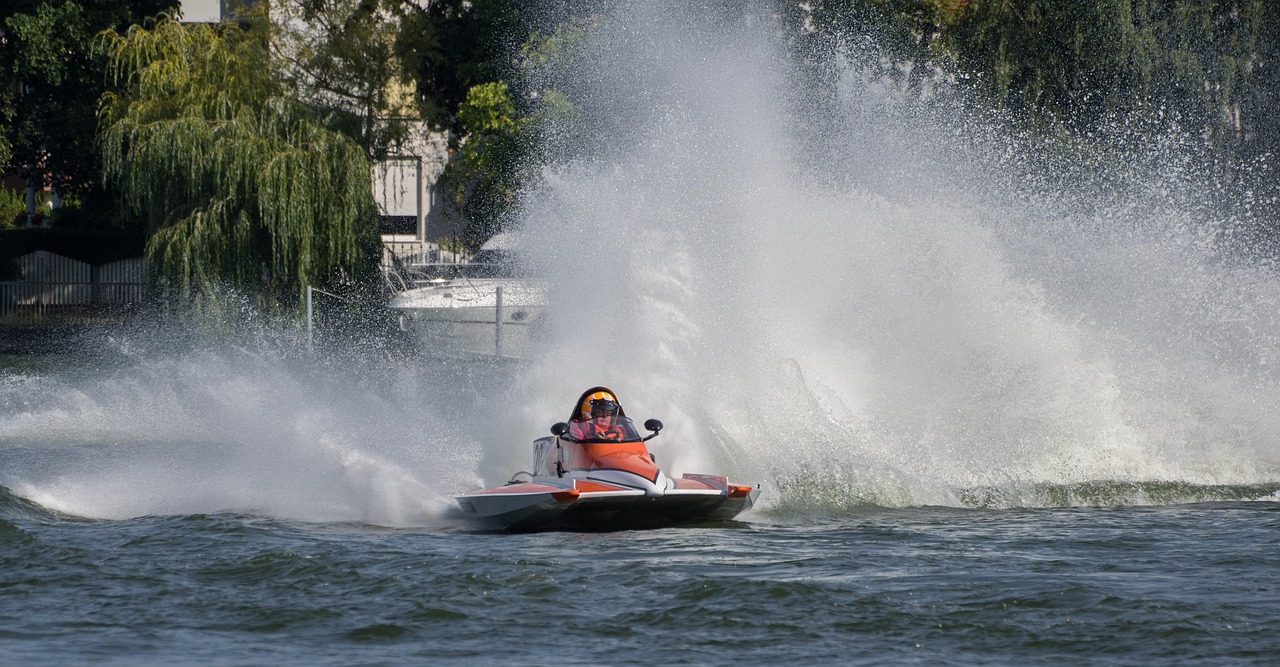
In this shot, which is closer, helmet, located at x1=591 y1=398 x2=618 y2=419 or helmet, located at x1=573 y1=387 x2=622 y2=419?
helmet, located at x1=591 y1=398 x2=618 y2=419

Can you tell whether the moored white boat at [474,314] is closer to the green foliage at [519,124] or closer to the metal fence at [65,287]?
the green foliage at [519,124]

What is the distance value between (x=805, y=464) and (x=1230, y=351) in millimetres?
8011

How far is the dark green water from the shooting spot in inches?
340

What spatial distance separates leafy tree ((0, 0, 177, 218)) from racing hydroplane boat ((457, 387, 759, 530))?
23.3m

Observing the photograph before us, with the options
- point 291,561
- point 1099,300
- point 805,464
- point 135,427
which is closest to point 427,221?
point 135,427

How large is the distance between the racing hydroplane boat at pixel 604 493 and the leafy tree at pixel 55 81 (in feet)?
76.6

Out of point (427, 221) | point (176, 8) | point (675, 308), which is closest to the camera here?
point (675, 308)

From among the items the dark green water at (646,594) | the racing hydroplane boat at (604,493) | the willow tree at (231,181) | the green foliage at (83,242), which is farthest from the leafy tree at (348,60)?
the dark green water at (646,594)

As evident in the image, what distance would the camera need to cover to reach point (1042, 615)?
365 inches

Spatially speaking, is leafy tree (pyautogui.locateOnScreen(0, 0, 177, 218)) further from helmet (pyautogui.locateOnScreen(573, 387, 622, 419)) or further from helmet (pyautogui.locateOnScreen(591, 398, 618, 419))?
helmet (pyautogui.locateOnScreen(591, 398, 618, 419))

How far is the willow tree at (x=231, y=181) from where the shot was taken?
1097 inches

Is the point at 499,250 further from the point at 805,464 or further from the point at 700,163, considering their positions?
the point at 805,464

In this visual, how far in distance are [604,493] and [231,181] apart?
18269 millimetres

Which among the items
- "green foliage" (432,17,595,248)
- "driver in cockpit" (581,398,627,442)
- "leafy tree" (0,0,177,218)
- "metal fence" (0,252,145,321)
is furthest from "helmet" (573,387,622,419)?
"metal fence" (0,252,145,321)
